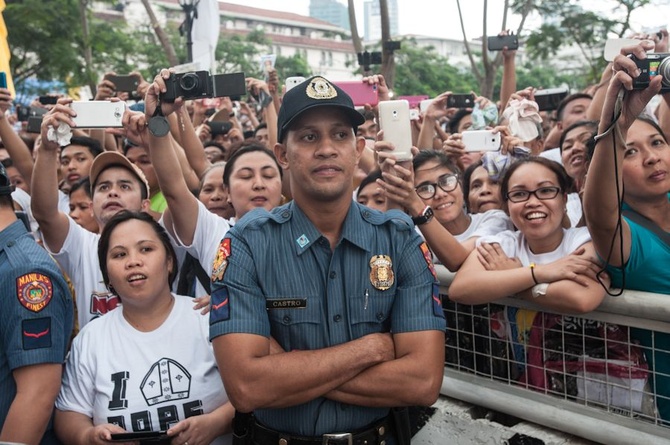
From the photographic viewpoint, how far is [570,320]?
9.89 ft

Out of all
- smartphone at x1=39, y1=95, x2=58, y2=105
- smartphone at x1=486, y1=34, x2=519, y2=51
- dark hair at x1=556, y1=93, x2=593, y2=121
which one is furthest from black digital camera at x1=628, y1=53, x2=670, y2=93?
smartphone at x1=39, y1=95, x2=58, y2=105

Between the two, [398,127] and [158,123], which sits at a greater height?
[158,123]

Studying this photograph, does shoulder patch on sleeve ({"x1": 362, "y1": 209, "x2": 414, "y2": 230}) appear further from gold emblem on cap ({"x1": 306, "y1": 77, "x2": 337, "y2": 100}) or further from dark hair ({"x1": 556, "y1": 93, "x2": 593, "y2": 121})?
dark hair ({"x1": 556, "y1": 93, "x2": 593, "y2": 121})

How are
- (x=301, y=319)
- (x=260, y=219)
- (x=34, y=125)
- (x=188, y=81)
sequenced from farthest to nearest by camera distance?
(x=34, y=125) → (x=188, y=81) → (x=260, y=219) → (x=301, y=319)

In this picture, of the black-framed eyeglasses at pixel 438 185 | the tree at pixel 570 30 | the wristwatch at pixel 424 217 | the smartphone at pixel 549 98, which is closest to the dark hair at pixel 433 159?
the black-framed eyeglasses at pixel 438 185

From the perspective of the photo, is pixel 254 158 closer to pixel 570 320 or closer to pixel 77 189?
pixel 77 189

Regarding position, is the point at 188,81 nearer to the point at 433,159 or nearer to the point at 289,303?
the point at 289,303

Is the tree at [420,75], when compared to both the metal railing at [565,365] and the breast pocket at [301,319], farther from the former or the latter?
the breast pocket at [301,319]

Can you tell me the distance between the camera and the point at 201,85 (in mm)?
3455

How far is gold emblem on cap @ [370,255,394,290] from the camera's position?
8.61 feet

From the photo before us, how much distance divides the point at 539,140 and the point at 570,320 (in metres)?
2.47

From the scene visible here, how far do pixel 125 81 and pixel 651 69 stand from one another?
4.72 metres

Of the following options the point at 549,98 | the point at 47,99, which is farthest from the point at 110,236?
the point at 549,98

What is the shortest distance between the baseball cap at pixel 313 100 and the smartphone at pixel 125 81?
12.8 feet
